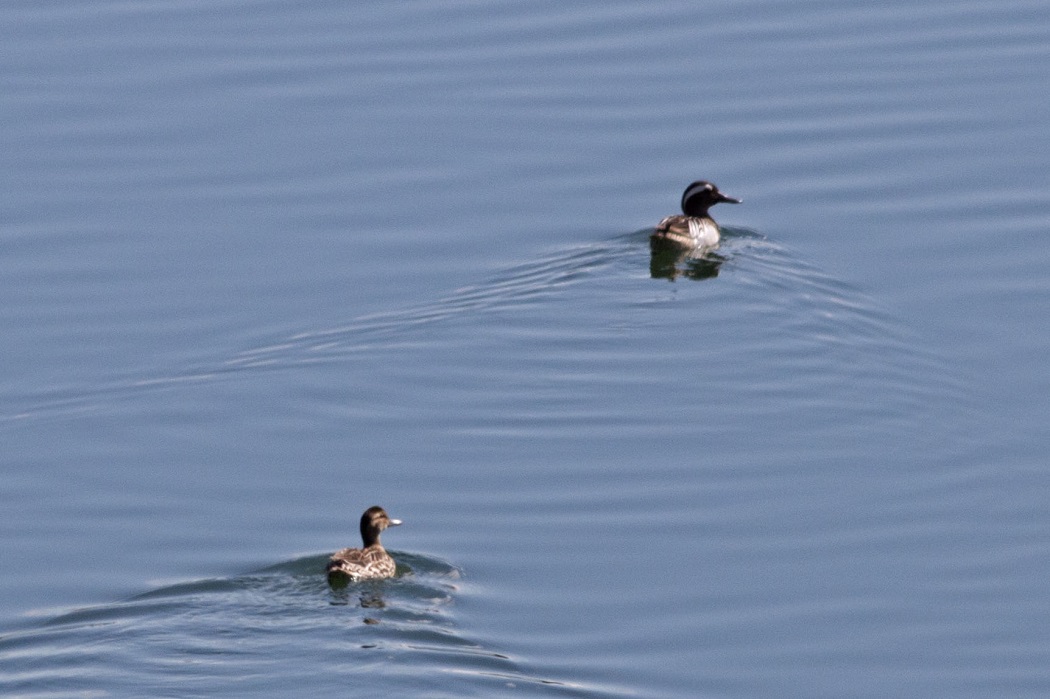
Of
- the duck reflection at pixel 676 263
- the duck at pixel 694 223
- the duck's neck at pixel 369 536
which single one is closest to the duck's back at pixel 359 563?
the duck's neck at pixel 369 536

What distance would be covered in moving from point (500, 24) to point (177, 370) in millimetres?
8079

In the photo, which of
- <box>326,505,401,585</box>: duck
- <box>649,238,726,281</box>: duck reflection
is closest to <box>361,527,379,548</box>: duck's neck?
<box>326,505,401,585</box>: duck

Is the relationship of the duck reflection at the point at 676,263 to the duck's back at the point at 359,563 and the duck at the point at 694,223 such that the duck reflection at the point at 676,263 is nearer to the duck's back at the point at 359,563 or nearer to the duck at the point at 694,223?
the duck at the point at 694,223

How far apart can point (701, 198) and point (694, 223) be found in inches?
24.0

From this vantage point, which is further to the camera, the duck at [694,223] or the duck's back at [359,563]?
the duck at [694,223]

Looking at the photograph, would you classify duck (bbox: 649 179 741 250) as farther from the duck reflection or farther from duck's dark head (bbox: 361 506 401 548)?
duck's dark head (bbox: 361 506 401 548)

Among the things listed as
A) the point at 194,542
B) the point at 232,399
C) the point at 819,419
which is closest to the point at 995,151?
the point at 819,419

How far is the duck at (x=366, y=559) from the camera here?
15164 mm

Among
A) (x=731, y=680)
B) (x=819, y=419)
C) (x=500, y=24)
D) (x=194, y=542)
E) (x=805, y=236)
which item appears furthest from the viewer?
(x=500, y=24)

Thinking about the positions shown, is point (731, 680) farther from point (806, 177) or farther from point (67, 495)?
point (806, 177)

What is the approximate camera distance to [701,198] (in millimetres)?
21484

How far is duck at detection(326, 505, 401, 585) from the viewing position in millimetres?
15164

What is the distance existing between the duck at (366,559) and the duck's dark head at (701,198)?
684cm

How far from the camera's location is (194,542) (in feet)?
52.3
